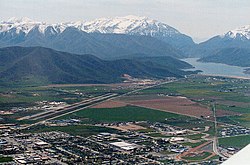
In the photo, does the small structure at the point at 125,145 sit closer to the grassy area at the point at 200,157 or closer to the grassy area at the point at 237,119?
the grassy area at the point at 200,157

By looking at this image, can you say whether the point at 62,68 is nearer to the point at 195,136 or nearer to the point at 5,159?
the point at 195,136

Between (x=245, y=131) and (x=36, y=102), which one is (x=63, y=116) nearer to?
(x=36, y=102)

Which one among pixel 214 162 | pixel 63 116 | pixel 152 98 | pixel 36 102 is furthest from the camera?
pixel 152 98

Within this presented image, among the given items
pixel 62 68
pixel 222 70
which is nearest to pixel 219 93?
pixel 62 68

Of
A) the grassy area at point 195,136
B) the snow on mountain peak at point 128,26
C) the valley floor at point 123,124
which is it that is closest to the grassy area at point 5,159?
the valley floor at point 123,124

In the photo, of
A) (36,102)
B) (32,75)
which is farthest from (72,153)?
(32,75)

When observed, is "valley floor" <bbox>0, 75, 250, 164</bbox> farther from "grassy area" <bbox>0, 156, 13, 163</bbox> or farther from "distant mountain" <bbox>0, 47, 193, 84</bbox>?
"distant mountain" <bbox>0, 47, 193, 84</bbox>
